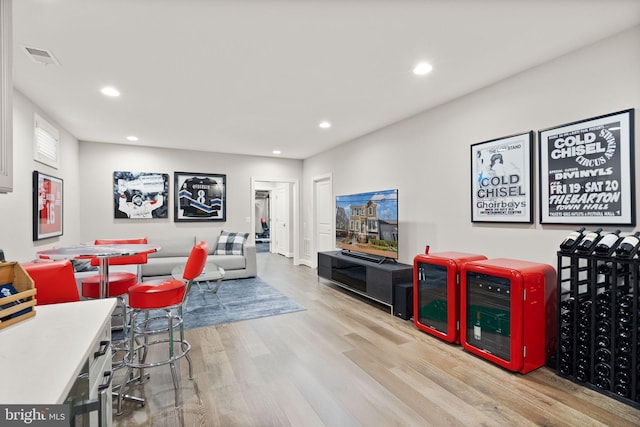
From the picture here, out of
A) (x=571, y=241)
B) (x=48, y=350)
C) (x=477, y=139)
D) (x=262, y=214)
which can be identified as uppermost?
(x=477, y=139)

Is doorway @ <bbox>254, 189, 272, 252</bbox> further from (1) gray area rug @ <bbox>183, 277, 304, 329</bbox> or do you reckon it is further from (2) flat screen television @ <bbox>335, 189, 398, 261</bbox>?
(2) flat screen television @ <bbox>335, 189, 398, 261</bbox>

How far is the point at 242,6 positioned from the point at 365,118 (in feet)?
8.41

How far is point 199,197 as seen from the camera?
6.30m

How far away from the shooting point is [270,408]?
1989 mm

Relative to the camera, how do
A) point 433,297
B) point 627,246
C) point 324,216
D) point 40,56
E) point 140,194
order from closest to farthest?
point 627,246 → point 40,56 → point 433,297 → point 140,194 → point 324,216

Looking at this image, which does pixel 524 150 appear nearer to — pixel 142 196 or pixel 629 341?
pixel 629 341

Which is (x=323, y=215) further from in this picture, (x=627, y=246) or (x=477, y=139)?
(x=627, y=246)

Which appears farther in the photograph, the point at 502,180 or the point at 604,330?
the point at 502,180

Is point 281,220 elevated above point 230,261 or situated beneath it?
elevated above

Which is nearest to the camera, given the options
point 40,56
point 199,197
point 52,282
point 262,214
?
point 52,282

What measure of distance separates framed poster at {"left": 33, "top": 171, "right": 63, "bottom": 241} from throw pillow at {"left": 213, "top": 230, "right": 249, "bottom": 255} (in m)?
2.37

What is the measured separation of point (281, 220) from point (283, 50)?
6.71m

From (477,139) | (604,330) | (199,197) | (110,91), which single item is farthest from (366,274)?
(199,197)

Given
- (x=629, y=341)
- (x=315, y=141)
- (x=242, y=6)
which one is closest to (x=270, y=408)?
(x=629, y=341)
